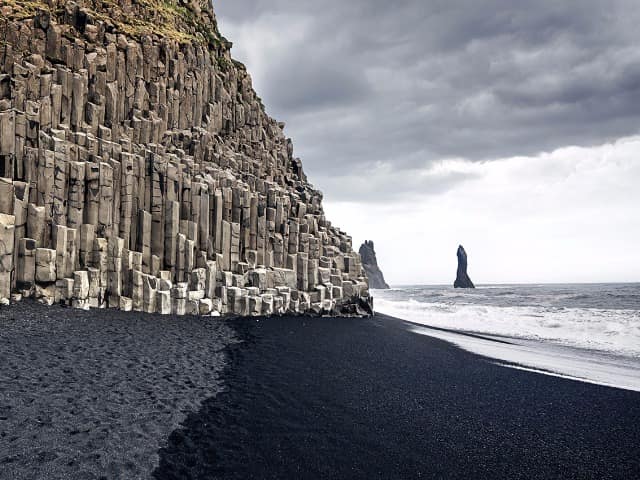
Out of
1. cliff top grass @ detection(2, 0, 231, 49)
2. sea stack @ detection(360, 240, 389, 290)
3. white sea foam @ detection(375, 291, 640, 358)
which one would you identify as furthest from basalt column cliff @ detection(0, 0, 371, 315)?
sea stack @ detection(360, 240, 389, 290)

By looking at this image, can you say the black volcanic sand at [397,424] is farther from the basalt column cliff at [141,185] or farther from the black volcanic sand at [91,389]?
the basalt column cliff at [141,185]

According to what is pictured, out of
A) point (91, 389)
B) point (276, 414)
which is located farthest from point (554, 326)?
point (91, 389)

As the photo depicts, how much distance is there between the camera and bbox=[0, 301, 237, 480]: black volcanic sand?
5.95m

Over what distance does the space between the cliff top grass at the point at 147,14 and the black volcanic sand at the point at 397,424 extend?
26582 mm

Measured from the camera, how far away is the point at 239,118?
111 feet

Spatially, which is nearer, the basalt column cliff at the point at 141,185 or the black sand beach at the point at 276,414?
the black sand beach at the point at 276,414

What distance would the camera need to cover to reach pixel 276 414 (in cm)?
834

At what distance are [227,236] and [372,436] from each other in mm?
17474

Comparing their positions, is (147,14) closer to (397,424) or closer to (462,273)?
(397,424)

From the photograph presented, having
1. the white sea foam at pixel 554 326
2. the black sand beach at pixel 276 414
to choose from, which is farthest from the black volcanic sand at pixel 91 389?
the white sea foam at pixel 554 326

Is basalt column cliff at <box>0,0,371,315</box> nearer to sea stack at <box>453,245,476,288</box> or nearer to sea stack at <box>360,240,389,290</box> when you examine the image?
sea stack at <box>360,240,389,290</box>

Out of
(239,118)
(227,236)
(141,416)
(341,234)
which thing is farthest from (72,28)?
(141,416)

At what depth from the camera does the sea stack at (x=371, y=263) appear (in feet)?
475

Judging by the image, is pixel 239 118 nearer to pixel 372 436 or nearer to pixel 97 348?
pixel 97 348
